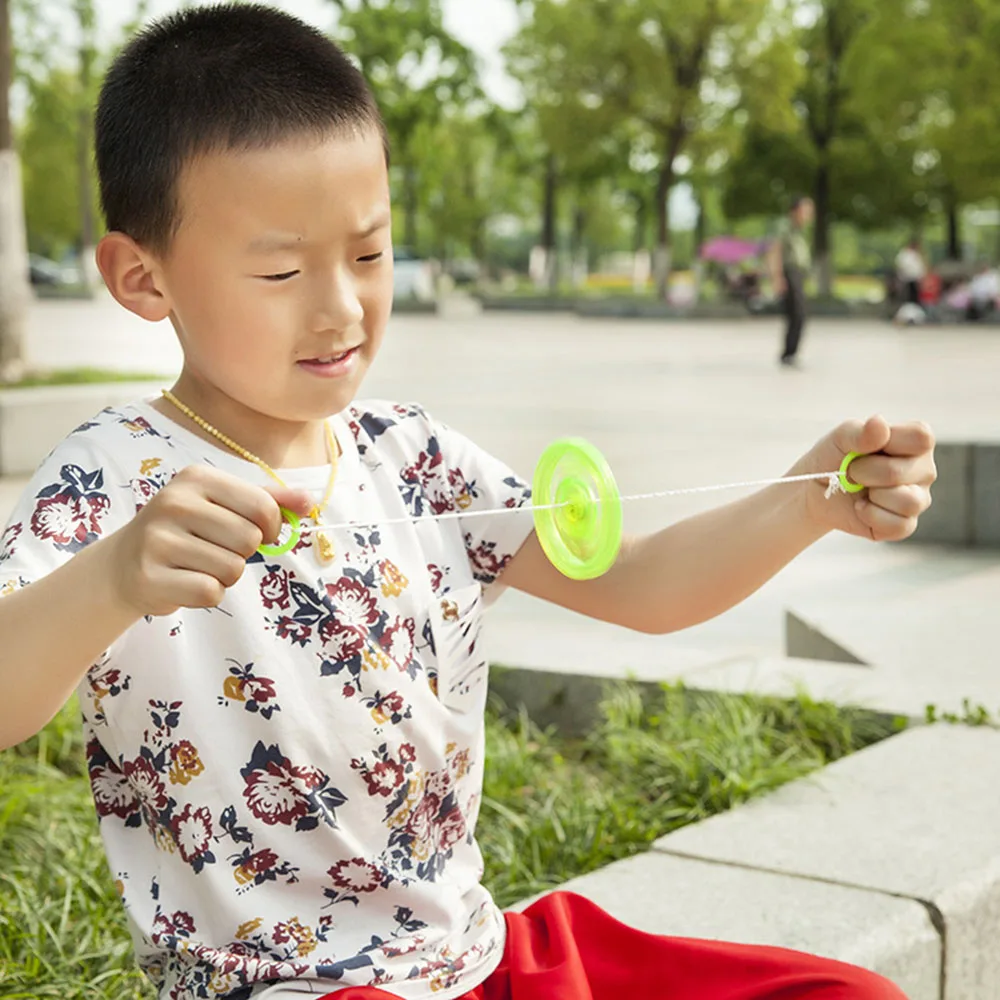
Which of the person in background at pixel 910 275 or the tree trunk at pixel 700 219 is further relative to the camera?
the tree trunk at pixel 700 219

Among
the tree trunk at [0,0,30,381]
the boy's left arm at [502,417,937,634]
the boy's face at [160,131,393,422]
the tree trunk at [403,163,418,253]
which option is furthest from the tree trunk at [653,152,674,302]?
the boy's face at [160,131,393,422]

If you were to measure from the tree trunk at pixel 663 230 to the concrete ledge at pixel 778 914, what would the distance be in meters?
32.1

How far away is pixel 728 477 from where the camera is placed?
8641 millimetres

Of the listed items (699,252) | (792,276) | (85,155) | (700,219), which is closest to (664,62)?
(699,252)

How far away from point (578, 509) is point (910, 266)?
27.3 meters

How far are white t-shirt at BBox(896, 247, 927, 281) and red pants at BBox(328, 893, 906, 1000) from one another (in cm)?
2704

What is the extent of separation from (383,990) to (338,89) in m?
0.99

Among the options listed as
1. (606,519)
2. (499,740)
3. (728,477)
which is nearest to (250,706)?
(606,519)

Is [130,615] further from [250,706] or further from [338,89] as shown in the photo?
[338,89]

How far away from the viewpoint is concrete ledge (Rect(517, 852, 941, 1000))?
235 centimetres

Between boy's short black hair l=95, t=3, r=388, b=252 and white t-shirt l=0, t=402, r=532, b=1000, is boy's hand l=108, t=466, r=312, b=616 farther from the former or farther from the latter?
boy's short black hair l=95, t=3, r=388, b=252

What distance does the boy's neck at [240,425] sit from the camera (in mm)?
1843

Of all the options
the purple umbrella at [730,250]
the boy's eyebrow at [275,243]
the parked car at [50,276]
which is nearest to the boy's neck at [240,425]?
the boy's eyebrow at [275,243]

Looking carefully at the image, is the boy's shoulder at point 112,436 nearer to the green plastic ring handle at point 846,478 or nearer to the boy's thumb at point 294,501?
the boy's thumb at point 294,501
